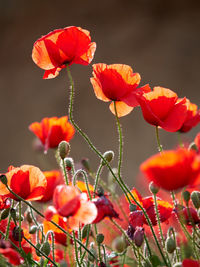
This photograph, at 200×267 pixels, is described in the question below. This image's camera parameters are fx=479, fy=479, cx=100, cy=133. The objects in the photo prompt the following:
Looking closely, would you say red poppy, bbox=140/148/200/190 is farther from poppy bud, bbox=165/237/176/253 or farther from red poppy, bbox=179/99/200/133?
red poppy, bbox=179/99/200/133

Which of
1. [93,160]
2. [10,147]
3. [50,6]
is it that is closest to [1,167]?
[10,147]

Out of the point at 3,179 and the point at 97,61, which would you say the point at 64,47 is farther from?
the point at 97,61

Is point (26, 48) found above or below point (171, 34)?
above

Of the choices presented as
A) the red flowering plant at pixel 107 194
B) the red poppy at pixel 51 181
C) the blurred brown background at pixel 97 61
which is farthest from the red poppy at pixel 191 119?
the blurred brown background at pixel 97 61

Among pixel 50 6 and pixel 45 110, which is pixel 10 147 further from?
pixel 50 6

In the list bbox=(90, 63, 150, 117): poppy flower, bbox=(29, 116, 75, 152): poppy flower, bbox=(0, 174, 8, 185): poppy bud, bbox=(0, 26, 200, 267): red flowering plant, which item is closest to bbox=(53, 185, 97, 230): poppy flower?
bbox=(0, 26, 200, 267): red flowering plant

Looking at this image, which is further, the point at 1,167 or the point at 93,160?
the point at 1,167

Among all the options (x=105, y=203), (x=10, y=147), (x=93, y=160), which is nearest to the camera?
(x=105, y=203)
